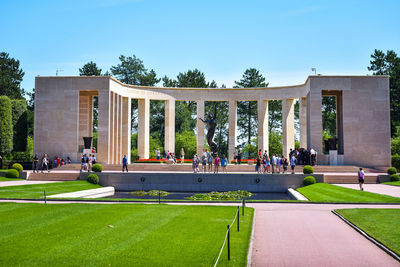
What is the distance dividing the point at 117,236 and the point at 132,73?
226 feet

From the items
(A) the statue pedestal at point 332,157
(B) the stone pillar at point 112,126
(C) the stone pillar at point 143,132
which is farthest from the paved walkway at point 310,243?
(C) the stone pillar at point 143,132

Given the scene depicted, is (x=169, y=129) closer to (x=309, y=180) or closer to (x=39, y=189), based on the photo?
(x=309, y=180)

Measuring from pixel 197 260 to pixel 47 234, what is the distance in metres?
4.76

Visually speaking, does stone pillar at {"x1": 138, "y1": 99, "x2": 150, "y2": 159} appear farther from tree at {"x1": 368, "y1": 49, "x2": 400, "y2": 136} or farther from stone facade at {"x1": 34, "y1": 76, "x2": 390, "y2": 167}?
tree at {"x1": 368, "y1": 49, "x2": 400, "y2": 136}

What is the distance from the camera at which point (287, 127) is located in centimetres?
4947

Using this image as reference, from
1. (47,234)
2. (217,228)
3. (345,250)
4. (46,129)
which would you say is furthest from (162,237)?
(46,129)

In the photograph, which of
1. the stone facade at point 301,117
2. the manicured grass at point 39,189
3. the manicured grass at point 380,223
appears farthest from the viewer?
the stone facade at point 301,117

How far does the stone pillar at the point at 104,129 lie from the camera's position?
4406cm

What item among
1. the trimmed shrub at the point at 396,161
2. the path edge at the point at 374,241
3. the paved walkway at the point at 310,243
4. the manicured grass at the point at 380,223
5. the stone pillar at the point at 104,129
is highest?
the stone pillar at the point at 104,129

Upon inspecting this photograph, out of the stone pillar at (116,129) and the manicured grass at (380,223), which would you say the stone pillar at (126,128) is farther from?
the manicured grass at (380,223)

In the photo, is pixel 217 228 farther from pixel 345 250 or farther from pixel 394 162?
pixel 394 162

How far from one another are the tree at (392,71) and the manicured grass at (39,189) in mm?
53166

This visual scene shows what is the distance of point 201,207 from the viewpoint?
666 inches

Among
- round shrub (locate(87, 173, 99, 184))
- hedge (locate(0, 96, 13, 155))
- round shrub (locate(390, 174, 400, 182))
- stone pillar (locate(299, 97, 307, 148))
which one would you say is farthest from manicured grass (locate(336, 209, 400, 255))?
hedge (locate(0, 96, 13, 155))
